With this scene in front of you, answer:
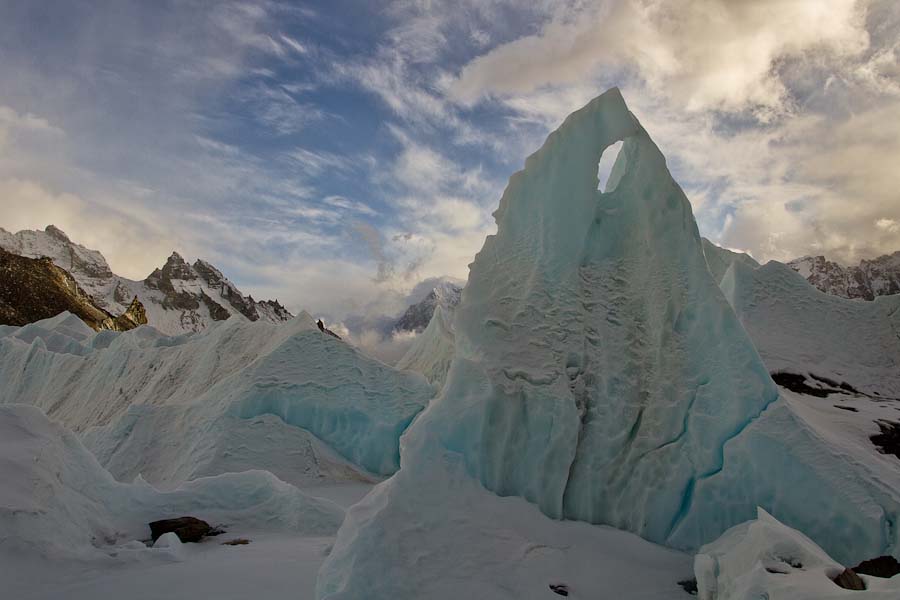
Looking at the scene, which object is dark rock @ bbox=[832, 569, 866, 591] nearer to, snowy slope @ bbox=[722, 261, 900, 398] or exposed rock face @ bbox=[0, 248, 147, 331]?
snowy slope @ bbox=[722, 261, 900, 398]

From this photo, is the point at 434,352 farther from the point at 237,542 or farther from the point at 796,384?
the point at 237,542

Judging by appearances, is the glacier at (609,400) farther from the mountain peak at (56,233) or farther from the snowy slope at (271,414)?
the mountain peak at (56,233)

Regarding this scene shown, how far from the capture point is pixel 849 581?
4711mm

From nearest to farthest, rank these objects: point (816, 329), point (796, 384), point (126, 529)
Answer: point (126, 529) < point (796, 384) < point (816, 329)

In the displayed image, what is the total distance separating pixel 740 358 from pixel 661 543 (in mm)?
2911

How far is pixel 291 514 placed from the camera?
10.4 meters

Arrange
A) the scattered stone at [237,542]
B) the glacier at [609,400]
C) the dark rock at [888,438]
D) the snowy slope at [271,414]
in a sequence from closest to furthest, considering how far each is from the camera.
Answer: the glacier at [609,400] < the scattered stone at [237,542] < the dark rock at [888,438] < the snowy slope at [271,414]

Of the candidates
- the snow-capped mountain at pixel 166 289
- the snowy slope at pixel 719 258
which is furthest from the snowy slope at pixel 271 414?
the snow-capped mountain at pixel 166 289

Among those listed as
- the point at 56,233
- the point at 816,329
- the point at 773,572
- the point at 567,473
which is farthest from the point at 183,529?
the point at 56,233

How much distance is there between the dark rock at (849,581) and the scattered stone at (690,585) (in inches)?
67.8

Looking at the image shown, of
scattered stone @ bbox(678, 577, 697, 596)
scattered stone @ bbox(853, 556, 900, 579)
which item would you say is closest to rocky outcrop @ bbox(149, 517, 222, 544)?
scattered stone @ bbox(678, 577, 697, 596)

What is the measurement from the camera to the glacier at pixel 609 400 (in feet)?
23.5

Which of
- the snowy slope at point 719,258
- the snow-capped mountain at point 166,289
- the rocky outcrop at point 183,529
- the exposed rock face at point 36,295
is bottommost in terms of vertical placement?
the rocky outcrop at point 183,529

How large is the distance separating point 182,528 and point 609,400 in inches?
281
